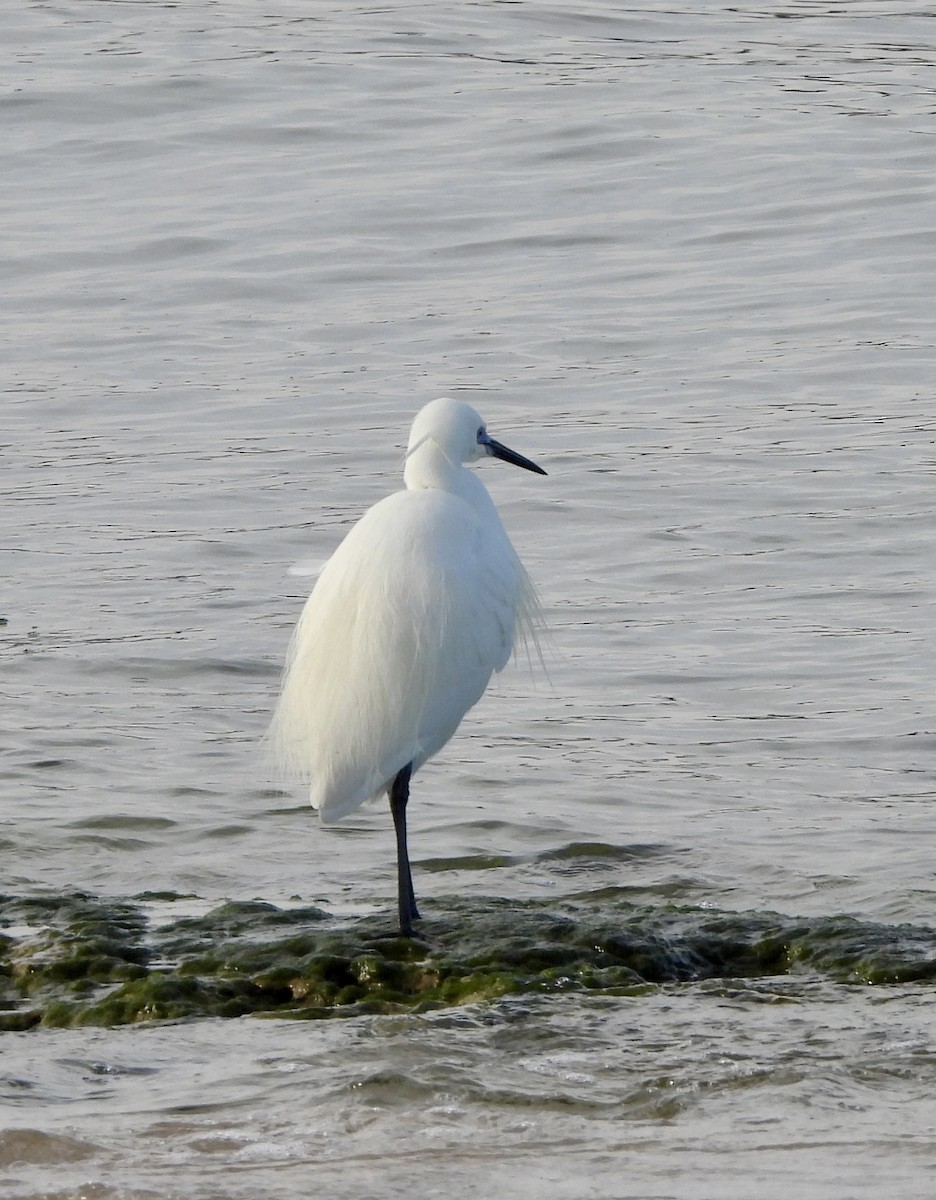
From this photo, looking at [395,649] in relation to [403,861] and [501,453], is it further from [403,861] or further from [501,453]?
[501,453]

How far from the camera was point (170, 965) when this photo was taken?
199 inches

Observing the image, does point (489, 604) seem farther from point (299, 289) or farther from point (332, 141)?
point (332, 141)

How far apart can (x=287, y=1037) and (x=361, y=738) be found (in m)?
1.06

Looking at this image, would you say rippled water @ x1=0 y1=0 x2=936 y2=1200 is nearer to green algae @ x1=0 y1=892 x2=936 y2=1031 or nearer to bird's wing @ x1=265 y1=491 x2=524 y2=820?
green algae @ x1=0 y1=892 x2=936 y2=1031

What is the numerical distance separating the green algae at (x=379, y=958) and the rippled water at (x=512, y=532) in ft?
0.41

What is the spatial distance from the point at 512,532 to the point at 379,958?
4.62 meters

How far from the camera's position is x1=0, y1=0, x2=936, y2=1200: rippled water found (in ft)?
13.9

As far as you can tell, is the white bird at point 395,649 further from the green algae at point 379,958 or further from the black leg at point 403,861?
the green algae at point 379,958

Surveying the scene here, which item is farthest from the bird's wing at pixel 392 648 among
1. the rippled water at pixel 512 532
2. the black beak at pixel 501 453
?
the rippled water at pixel 512 532

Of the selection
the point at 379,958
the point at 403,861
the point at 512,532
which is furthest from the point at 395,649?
the point at 512,532

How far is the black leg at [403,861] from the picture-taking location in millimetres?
5262

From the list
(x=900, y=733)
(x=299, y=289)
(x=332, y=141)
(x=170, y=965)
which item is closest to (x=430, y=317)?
(x=299, y=289)

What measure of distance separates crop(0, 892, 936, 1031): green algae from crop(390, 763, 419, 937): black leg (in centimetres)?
6

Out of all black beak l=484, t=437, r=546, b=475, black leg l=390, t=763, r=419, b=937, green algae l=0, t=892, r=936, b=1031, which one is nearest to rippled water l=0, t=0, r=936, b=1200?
green algae l=0, t=892, r=936, b=1031
